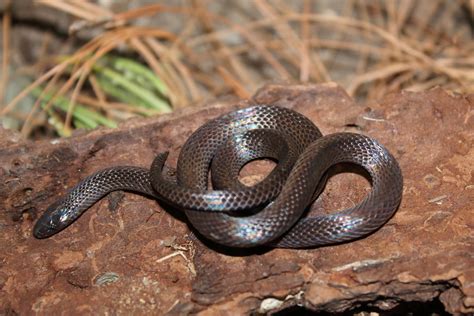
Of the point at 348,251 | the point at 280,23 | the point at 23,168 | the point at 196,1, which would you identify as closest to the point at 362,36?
the point at 280,23

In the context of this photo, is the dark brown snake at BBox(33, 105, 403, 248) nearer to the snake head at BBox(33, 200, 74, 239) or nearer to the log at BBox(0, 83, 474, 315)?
the snake head at BBox(33, 200, 74, 239)

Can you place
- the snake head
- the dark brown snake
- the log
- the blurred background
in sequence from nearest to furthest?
the log < the dark brown snake < the snake head < the blurred background

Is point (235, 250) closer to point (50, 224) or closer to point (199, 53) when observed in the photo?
point (50, 224)

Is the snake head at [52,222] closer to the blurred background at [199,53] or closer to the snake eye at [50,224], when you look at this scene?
the snake eye at [50,224]

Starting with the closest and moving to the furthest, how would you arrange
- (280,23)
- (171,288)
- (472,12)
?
(171,288)
(280,23)
(472,12)

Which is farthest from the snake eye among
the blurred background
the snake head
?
the blurred background

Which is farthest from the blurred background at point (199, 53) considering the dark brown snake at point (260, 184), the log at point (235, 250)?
the dark brown snake at point (260, 184)

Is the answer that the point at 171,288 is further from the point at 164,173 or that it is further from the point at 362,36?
the point at 362,36

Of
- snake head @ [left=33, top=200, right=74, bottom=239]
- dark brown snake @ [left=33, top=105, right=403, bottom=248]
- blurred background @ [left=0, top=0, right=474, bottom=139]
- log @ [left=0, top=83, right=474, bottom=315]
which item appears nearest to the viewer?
log @ [left=0, top=83, right=474, bottom=315]
